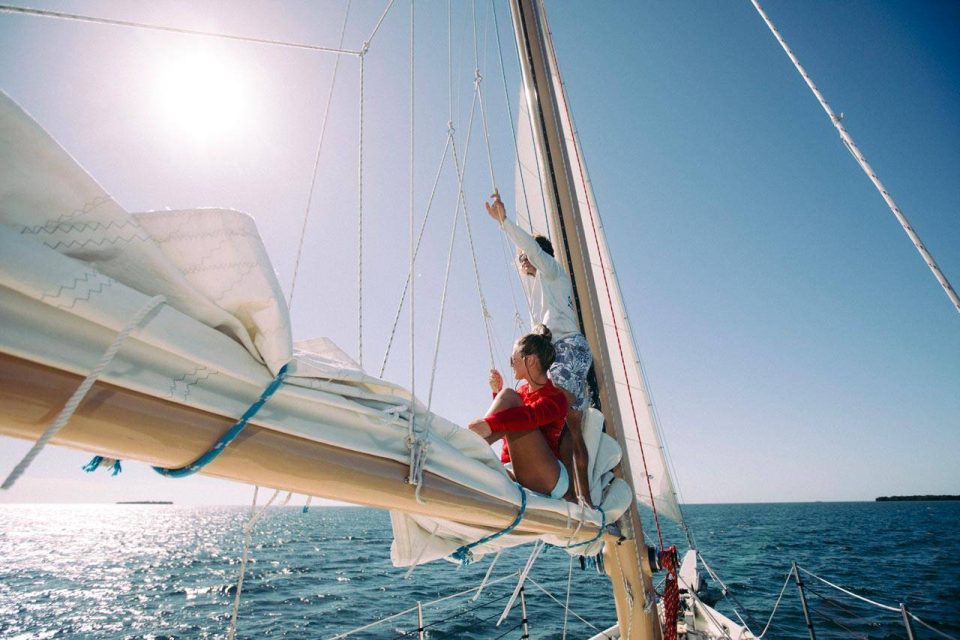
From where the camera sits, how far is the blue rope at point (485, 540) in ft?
5.10

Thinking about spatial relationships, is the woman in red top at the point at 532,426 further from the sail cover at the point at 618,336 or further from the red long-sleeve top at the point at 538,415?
the sail cover at the point at 618,336

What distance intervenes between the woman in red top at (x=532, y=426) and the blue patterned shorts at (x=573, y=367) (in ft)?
0.98

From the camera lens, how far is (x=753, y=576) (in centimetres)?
1672

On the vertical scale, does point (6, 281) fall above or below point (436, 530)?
above

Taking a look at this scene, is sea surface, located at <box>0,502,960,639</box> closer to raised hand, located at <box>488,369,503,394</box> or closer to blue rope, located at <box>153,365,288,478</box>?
raised hand, located at <box>488,369,503,394</box>

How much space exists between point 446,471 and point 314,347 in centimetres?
55

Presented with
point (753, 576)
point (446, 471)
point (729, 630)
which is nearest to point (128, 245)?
point (446, 471)

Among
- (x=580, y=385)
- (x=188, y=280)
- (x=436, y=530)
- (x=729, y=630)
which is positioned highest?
(x=580, y=385)

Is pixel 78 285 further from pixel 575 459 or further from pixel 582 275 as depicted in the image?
pixel 582 275

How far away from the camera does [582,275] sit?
11.1 feet

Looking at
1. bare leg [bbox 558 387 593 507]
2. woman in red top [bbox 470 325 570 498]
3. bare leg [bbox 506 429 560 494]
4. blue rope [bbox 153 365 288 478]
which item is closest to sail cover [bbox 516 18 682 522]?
bare leg [bbox 558 387 593 507]

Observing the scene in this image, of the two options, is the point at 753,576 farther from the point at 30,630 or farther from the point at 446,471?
the point at 30,630

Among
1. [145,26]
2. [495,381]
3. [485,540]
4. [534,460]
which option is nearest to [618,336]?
[495,381]

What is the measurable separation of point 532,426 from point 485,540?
0.53m
